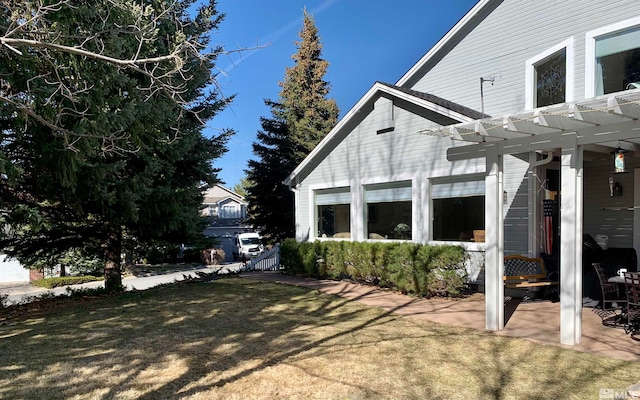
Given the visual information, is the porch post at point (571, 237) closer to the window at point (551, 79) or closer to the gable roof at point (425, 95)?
the gable roof at point (425, 95)

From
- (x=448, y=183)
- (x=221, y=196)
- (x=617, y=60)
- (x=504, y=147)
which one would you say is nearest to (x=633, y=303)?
(x=504, y=147)

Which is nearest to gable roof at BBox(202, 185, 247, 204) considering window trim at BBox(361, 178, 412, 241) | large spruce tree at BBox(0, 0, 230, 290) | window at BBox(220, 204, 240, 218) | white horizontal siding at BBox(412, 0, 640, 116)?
window at BBox(220, 204, 240, 218)

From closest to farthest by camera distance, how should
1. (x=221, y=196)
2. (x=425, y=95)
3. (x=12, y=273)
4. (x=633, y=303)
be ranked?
(x=633, y=303) → (x=425, y=95) → (x=12, y=273) → (x=221, y=196)

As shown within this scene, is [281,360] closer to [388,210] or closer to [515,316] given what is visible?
[515,316]

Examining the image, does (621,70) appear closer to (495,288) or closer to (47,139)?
(495,288)

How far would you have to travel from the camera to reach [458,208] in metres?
9.12

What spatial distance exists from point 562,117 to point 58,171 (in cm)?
834

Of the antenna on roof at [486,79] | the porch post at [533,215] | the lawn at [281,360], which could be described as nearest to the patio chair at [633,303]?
the lawn at [281,360]

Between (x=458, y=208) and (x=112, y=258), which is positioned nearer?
(x=458, y=208)

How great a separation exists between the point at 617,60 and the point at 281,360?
26.8 feet

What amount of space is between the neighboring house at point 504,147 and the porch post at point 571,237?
0.5 inches

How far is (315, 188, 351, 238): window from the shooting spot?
1190cm

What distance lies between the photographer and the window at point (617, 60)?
732 cm

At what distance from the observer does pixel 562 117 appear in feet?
16.1
